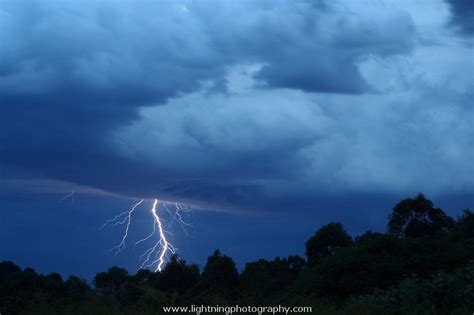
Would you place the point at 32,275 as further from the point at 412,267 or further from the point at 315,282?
the point at 412,267

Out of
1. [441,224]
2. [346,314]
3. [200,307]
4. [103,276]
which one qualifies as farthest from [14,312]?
[441,224]

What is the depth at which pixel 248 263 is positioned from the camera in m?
47.4

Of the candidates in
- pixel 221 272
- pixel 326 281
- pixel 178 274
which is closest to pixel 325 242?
pixel 221 272

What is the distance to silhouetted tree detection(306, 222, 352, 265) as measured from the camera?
154 feet

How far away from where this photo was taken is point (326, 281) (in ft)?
98.6

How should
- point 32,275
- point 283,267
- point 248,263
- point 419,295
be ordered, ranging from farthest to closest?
point 283,267 → point 248,263 → point 32,275 → point 419,295

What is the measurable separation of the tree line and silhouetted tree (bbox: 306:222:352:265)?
71 millimetres

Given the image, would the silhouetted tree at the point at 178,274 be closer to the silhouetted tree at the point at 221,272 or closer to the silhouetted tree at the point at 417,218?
the silhouetted tree at the point at 221,272

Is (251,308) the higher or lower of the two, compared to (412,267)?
lower

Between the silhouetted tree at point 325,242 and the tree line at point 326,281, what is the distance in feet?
0.23

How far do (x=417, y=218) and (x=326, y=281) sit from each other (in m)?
21.9

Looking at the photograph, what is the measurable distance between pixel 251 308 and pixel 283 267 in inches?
1408

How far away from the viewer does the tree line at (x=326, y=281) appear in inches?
686

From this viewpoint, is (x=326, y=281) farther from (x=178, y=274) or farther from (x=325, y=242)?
(x=325, y=242)
